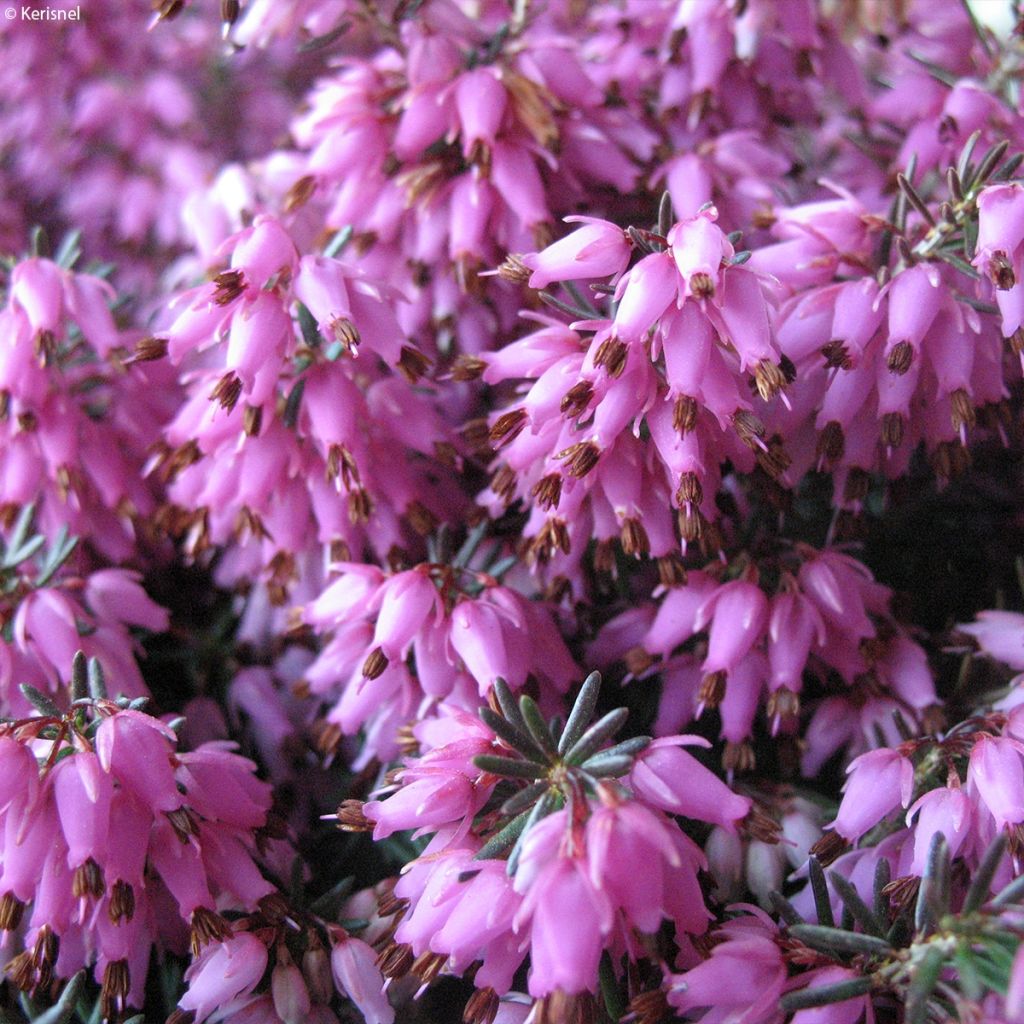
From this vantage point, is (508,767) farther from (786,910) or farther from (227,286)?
(227,286)

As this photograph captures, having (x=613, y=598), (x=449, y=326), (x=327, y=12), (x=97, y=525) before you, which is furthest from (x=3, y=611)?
(x=327, y=12)

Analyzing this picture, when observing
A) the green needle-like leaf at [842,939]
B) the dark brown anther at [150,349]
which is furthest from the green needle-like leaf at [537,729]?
the dark brown anther at [150,349]

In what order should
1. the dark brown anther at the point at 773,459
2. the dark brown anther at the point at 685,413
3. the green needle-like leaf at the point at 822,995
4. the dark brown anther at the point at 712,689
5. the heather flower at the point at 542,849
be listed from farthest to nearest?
the dark brown anther at the point at 712,689, the dark brown anther at the point at 773,459, the dark brown anther at the point at 685,413, the green needle-like leaf at the point at 822,995, the heather flower at the point at 542,849

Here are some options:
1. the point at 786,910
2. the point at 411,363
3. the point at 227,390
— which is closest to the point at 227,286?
the point at 227,390

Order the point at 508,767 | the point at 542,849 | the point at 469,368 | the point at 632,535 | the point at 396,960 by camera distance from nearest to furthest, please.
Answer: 1. the point at 542,849
2. the point at 508,767
3. the point at 396,960
4. the point at 632,535
5. the point at 469,368

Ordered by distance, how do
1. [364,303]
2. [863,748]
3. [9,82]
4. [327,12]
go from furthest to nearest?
1. [9,82]
2. [327,12]
3. [863,748]
4. [364,303]

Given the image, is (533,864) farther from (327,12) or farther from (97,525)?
(327,12)

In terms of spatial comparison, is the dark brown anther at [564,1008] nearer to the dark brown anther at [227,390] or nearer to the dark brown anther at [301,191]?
the dark brown anther at [227,390]
